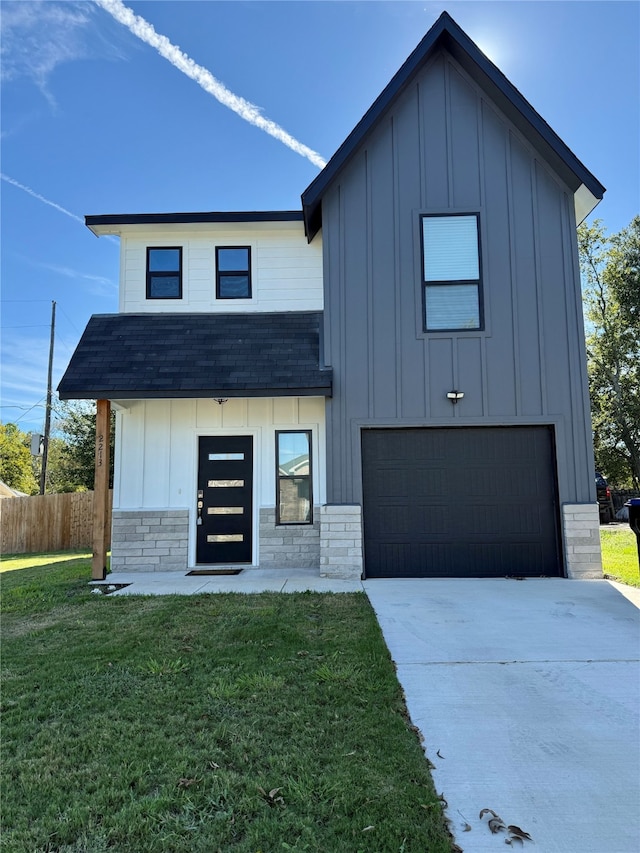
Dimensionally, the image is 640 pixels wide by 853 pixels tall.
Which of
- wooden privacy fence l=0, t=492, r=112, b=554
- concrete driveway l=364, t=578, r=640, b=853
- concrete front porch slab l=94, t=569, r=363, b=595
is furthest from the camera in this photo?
wooden privacy fence l=0, t=492, r=112, b=554

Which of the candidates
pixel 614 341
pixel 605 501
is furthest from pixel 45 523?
pixel 614 341

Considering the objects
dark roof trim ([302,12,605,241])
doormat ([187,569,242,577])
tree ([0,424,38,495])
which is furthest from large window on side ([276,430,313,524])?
tree ([0,424,38,495])

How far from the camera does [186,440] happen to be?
8.55 metres

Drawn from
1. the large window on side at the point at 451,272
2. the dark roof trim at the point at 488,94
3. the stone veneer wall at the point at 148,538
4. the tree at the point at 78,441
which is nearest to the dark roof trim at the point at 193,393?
the stone veneer wall at the point at 148,538

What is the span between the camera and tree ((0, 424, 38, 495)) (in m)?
34.0

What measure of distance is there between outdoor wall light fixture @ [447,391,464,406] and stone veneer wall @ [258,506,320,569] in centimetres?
303

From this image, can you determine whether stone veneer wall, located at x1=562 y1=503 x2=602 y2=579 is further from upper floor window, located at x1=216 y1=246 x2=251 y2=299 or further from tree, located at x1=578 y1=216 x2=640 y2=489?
tree, located at x1=578 y1=216 x2=640 y2=489

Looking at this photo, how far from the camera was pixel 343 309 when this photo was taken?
26.5 feet

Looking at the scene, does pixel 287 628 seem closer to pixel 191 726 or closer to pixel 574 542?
pixel 191 726

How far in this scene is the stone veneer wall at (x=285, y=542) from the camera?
27.5 feet

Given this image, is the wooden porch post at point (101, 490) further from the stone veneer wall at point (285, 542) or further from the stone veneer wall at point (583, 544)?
the stone veneer wall at point (583, 544)

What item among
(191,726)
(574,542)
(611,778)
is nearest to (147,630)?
(191,726)

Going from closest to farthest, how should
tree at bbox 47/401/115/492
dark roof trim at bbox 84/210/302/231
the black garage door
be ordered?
the black garage door < dark roof trim at bbox 84/210/302/231 < tree at bbox 47/401/115/492

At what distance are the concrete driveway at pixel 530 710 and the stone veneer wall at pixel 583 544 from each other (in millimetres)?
1355
